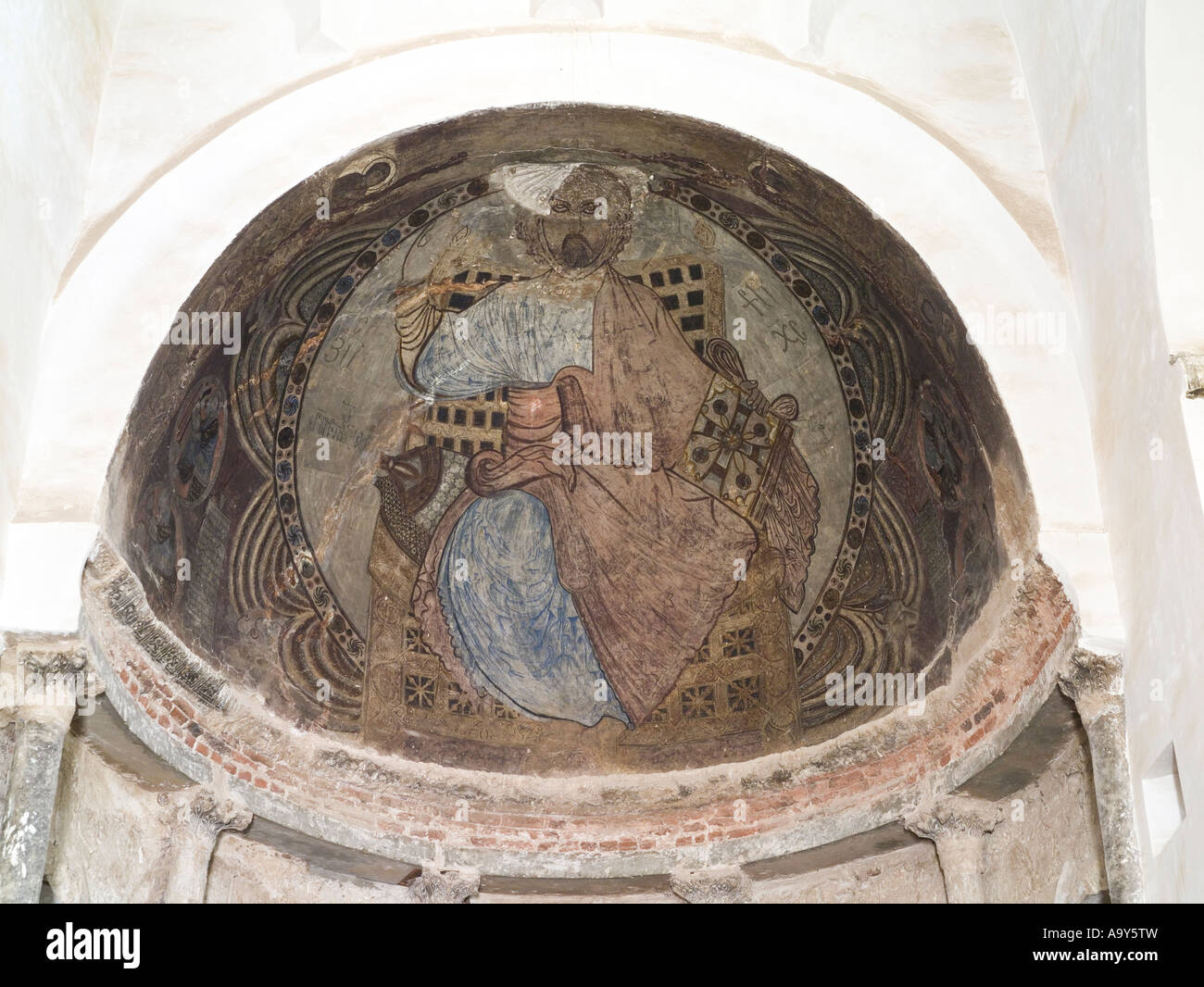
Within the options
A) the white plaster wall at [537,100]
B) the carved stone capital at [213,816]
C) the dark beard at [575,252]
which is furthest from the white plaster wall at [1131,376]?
the carved stone capital at [213,816]

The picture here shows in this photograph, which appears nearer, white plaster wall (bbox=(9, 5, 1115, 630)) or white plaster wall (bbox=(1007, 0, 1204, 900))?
white plaster wall (bbox=(1007, 0, 1204, 900))

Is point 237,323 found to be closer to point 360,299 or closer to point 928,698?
point 360,299

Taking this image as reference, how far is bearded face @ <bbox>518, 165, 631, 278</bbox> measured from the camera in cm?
830

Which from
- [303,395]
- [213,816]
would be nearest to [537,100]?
[303,395]

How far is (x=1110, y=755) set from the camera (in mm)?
6289

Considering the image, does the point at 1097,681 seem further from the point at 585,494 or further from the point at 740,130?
the point at 585,494

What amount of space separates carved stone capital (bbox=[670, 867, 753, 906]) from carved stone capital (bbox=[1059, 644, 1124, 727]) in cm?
249

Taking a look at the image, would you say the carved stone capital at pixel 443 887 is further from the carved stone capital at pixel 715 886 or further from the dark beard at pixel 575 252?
the dark beard at pixel 575 252

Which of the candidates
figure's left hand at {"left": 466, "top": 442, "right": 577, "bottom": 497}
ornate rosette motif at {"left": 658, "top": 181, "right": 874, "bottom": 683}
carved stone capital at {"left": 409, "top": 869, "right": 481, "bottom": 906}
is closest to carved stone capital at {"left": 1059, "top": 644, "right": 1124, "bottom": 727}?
ornate rosette motif at {"left": 658, "top": 181, "right": 874, "bottom": 683}

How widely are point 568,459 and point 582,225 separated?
1398mm

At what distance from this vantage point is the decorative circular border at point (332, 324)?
8.18m

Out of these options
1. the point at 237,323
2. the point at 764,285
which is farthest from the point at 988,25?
the point at 237,323

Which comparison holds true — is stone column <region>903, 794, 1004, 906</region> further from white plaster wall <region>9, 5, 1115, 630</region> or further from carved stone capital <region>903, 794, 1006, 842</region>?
white plaster wall <region>9, 5, 1115, 630</region>

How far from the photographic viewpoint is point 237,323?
7684 mm
